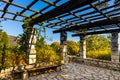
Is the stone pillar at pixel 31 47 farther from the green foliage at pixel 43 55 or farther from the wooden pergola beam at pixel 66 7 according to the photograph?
the wooden pergola beam at pixel 66 7

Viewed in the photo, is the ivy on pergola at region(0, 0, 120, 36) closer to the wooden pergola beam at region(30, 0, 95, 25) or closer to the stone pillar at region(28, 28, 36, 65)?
the wooden pergola beam at region(30, 0, 95, 25)

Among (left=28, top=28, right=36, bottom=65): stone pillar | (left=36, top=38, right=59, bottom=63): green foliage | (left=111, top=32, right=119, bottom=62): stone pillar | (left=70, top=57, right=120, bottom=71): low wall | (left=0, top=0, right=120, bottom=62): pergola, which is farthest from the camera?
(left=111, top=32, right=119, bottom=62): stone pillar

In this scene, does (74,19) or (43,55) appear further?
(43,55)

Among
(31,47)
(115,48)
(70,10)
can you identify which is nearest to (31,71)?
(31,47)

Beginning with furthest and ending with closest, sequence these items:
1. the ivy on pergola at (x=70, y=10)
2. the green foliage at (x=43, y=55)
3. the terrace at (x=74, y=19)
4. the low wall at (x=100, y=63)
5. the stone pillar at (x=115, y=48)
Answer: the stone pillar at (x=115, y=48) < the low wall at (x=100, y=63) < the green foliage at (x=43, y=55) < the terrace at (x=74, y=19) < the ivy on pergola at (x=70, y=10)

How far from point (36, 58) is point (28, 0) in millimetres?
4817

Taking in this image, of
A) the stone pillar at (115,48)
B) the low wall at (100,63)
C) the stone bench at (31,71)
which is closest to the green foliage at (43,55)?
the stone bench at (31,71)

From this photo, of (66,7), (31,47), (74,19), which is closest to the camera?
(66,7)

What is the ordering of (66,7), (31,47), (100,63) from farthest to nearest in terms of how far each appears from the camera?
(100,63) → (31,47) → (66,7)

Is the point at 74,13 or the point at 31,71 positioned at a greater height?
the point at 74,13

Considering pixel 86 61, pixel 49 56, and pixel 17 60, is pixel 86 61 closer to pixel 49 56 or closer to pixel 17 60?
pixel 49 56

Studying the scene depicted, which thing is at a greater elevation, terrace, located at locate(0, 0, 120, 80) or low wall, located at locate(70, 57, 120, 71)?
terrace, located at locate(0, 0, 120, 80)

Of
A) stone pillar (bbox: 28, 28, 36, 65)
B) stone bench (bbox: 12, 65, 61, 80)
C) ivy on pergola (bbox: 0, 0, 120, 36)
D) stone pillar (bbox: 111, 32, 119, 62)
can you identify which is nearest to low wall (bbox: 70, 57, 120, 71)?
stone pillar (bbox: 111, 32, 119, 62)

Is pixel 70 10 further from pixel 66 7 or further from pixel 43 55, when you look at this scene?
pixel 43 55
